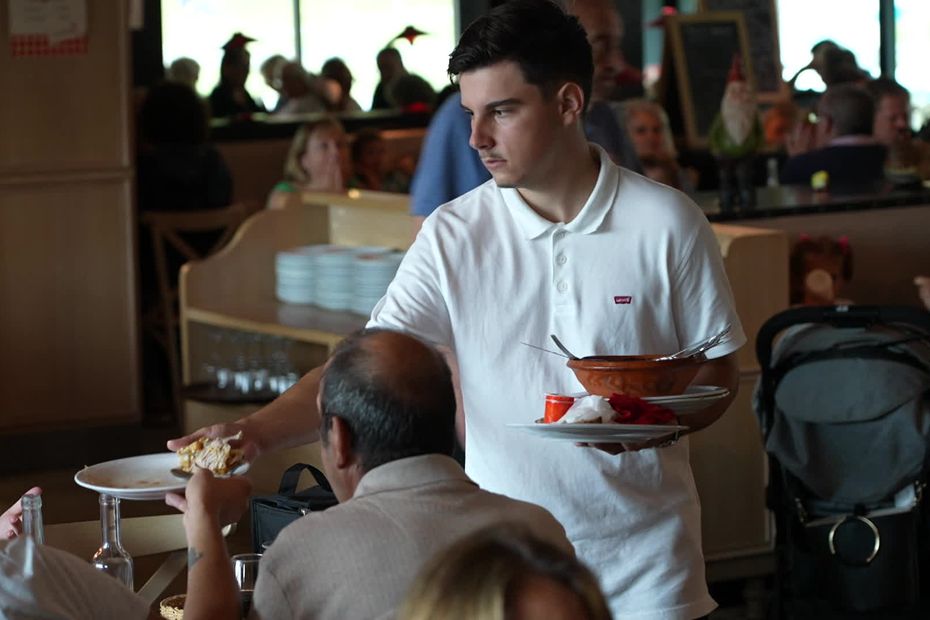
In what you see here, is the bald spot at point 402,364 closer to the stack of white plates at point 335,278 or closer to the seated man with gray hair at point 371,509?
the seated man with gray hair at point 371,509

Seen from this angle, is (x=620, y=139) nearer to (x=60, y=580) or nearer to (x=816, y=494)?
(x=816, y=494)

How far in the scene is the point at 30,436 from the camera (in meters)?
6.62

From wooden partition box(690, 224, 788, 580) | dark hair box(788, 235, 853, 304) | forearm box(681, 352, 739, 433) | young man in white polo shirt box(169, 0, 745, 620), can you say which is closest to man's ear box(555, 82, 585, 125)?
young man in white polo shirt box(169, 0, 745, 620)

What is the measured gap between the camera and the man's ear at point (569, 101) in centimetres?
228

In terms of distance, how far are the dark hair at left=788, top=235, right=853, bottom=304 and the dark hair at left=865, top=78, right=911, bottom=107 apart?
9.02 feet

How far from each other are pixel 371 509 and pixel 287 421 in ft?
1.66

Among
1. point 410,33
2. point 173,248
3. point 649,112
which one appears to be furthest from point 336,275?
point 410,33

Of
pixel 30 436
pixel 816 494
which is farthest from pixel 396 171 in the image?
pixel 816 494

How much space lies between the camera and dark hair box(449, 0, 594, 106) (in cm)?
224

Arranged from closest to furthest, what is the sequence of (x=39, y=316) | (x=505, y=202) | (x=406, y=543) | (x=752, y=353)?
(x=406, y=543) → (x=505, y=202) → (x=752, y=353) → (x=39, y=316)

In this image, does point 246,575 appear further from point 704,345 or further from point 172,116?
point 172,116

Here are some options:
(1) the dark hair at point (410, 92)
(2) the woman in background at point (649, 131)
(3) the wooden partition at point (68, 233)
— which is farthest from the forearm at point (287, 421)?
(1) the dark hair at point (410, 92)

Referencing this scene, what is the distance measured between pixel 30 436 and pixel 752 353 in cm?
336

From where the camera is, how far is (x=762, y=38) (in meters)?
10.1
